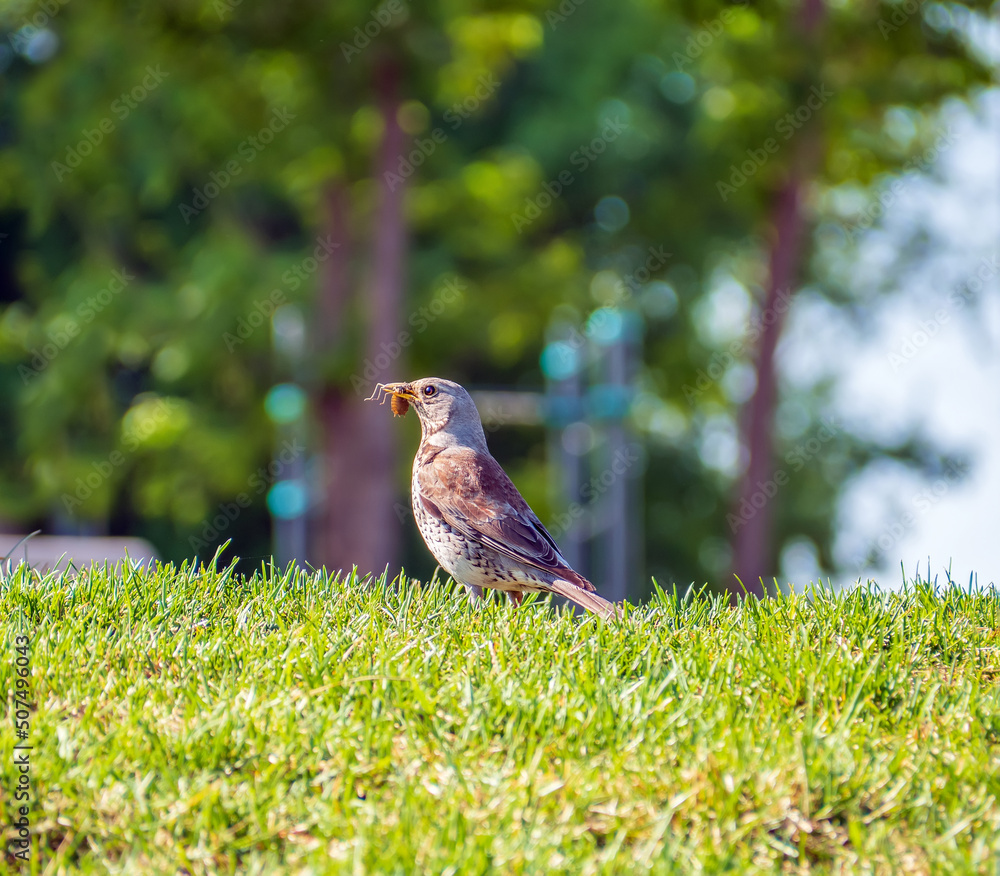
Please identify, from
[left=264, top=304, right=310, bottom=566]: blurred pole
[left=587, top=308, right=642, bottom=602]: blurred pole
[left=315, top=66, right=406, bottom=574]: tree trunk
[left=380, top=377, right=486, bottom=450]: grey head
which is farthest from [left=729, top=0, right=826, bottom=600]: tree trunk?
[left=380, top=377, right=486, bottom=450]: grey head

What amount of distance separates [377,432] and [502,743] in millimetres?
10982

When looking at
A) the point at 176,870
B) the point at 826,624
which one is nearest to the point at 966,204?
the point at 826,624

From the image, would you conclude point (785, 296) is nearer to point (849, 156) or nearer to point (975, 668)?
point (849, 156)

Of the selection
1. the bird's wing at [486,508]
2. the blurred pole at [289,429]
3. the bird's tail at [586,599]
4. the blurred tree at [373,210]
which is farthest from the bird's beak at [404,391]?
the blurred pole at [289,429]

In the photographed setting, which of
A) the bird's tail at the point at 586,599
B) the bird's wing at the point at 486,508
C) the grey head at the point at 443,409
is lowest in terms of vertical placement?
the bird's tail at the point at 586,599

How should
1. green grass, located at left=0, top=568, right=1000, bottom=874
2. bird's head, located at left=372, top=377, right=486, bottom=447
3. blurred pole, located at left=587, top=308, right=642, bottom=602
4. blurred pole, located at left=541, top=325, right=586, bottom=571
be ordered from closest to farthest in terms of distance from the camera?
green grass, located at left=0, top=568, right=1000, bottom=874
bird's head, located at left=372, top=377, right=486, bottom=447
blurred pole, located at left=587, top=308, right=642, bottom=602
blurred pole, located at left=541, top=325, right=586, bottom=571

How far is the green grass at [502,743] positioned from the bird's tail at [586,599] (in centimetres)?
22

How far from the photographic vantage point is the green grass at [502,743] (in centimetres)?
331

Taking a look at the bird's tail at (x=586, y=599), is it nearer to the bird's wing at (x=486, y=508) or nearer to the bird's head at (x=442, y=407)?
the bird's wing at (x=486, y=508)

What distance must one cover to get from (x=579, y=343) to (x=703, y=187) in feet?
11.0

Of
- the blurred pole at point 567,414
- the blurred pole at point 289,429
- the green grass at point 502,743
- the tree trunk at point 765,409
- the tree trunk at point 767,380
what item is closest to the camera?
the green grass at point 502,743

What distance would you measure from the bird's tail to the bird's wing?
0.07 m

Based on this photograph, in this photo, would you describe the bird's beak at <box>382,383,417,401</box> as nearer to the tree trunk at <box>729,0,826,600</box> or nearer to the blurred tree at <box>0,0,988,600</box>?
the blurred tree at <box>0,0,988,600</box>

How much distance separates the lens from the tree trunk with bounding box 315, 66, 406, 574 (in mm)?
14508
